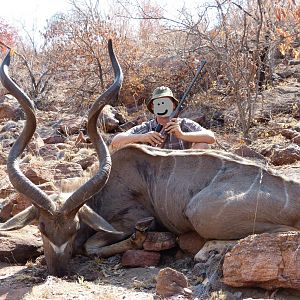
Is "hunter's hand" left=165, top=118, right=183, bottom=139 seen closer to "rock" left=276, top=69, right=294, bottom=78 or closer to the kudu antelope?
the kudu antelope

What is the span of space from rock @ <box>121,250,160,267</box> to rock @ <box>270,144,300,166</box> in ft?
8.32

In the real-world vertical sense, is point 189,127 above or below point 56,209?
above

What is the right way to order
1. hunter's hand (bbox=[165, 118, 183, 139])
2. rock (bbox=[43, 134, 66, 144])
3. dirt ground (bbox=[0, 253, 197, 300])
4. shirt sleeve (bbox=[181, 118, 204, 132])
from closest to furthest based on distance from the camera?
dirt ground (bbox=[0, 253, 197, 300])
hunter's hand (bbox=[165, 118, 183, 139])
shirt sleeve (bbox=[181, 118, 204, 132])
rock (bbox=[43, 134, 66, 144])

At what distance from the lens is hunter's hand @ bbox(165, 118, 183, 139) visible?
204 inches

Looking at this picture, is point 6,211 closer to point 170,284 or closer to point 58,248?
point 58,248

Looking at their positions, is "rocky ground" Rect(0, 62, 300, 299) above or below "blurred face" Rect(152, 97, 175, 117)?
below

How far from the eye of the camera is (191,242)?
433 cm

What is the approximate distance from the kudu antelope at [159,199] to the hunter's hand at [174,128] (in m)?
0.37

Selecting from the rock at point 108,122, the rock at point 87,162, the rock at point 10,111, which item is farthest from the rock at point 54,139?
the rock at point 87,162

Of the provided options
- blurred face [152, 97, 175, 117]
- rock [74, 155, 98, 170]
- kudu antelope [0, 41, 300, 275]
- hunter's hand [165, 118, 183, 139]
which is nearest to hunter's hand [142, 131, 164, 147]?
hunter's hand [165, 118, 183, 139]

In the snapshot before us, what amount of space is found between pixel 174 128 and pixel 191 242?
1.17m

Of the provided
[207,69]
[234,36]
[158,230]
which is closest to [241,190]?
[158,230]

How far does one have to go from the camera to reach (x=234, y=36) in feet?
27.9

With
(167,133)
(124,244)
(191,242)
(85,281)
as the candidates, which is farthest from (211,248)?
(167,133)
